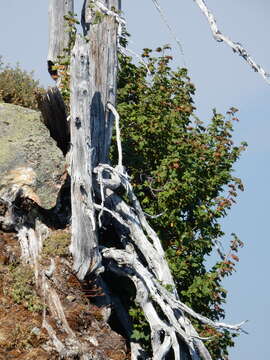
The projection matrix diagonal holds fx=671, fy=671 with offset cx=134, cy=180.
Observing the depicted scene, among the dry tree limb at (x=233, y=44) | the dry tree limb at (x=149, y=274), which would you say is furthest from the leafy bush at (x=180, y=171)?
the dry tree limb at (x=233, y=44)

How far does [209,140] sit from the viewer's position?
1569cm

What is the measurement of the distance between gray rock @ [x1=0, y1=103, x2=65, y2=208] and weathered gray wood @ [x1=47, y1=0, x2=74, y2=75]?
3691mm

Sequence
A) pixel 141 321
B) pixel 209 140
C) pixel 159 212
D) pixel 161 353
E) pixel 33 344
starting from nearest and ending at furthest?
pixel 33 344 → pixel 161 353 → pixel 141 321 → pixel 159 212 → pixel 209 140

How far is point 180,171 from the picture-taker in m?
14.7

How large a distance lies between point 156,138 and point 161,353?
5.20m

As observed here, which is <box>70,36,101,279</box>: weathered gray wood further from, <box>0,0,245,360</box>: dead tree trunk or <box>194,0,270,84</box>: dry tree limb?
<box>194,0,270,84</box>: dry tree limb

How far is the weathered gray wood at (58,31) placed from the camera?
704 inches

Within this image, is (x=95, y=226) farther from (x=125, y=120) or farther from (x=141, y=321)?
(x=125, y=120)

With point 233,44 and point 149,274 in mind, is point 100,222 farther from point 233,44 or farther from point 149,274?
point 233,44

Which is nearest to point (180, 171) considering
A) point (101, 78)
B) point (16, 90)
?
point (101, 78)

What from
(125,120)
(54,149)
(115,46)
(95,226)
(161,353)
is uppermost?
(115,46)

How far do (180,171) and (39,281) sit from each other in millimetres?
4210

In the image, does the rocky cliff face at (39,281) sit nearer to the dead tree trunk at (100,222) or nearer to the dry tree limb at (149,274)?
the dead tree trunk at (100,222)

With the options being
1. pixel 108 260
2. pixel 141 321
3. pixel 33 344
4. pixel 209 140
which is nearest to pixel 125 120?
pixel 209 140
